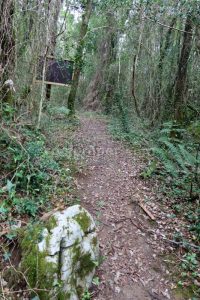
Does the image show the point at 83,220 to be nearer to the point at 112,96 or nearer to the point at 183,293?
the point at 183,293

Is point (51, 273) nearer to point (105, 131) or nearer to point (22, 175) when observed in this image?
point (22, 175)

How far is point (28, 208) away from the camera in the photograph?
11.4ft

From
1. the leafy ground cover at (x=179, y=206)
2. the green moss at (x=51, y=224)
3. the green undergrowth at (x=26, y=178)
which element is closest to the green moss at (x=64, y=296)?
the green moss at (x=51, y=224)

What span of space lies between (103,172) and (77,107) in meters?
9.45

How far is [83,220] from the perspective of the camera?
10.3ft

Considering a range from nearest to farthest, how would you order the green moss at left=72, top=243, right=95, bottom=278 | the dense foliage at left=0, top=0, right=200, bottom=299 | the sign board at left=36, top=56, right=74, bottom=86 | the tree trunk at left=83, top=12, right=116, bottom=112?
the green moss at left=72, top=243, right=95, bottom=278 → the dense foliage at left=0, top=0, right=200, bottom=299 → the sign board at left=36, top=56, right=74, bottom=86 → the tree trunk at left=83, top=12, right=116, bottom=112

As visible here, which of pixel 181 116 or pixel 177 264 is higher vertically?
pixel 181 116

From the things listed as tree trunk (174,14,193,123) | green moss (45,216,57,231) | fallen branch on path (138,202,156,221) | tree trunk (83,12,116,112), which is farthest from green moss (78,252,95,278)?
tree trunk (83,12,116,112)

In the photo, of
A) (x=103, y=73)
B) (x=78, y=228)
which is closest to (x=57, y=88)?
(x=103, y=73)

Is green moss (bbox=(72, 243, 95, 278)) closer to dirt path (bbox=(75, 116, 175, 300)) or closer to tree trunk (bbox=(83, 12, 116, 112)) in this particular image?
dirt path (bbox=(75, 116, 175, 300))

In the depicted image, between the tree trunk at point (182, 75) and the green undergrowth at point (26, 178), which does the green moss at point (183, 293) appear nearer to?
the green undergrowth at point (26, 178)

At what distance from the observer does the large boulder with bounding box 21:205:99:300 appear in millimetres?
2617

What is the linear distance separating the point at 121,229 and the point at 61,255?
4.70 ft

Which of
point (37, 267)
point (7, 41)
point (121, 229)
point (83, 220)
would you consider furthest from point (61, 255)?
point (7, 41)
